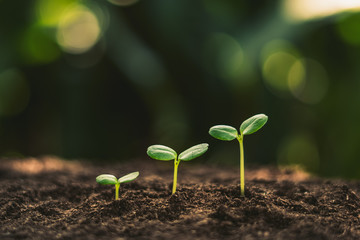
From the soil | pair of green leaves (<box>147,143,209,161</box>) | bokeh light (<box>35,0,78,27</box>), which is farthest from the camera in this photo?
bokeh light (<box>35,0,78,27</box>)

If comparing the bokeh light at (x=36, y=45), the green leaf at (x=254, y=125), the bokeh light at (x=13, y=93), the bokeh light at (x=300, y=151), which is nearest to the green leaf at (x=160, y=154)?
the green leaf at (x=254, y=125)

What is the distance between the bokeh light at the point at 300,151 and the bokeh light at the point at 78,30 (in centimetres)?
147

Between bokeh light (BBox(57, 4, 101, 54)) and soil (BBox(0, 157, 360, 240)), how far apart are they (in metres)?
1.73

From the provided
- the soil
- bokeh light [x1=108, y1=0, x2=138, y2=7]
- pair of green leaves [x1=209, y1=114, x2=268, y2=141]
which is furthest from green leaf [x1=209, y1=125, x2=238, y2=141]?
bokeh light [x1=108, y1=0, x2=138, y2=7]

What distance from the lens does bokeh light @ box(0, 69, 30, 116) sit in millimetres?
2531

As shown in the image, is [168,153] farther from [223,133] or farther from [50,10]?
[50,10]

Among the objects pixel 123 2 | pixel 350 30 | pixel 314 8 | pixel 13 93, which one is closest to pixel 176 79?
pixel 123 2

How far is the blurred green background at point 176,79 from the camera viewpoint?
1.89 meters

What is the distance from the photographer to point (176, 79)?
2.31m

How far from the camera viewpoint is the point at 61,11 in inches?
97.3

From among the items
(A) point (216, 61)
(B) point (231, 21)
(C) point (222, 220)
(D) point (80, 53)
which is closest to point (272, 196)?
(C) point (222, 220)

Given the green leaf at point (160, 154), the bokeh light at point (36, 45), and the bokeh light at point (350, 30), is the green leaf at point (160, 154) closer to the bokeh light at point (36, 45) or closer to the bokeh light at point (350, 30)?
the bokeh light at point (350, 30)

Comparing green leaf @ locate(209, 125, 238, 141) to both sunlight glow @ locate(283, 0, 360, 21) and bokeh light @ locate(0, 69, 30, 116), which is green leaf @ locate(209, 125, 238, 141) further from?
bokeh light @ locate(0, 69, 30, 116)

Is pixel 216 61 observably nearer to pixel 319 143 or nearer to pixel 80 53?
pixel 319 143
